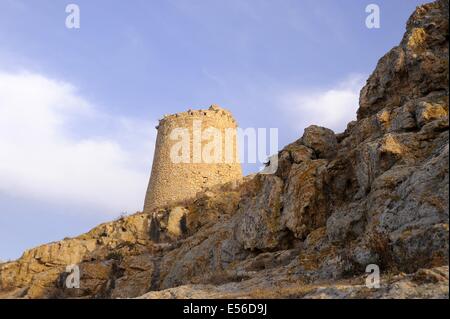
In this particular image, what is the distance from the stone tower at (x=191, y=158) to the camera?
31953 mm

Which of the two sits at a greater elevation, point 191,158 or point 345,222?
point 191,158

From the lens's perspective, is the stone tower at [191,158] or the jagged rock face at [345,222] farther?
the stone tower at [191,158]

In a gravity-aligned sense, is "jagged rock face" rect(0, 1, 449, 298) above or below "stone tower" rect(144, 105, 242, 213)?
below

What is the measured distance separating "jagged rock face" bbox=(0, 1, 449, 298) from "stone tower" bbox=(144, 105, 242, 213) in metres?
10.4

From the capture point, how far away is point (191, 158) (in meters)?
32.5

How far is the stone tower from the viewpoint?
32.0 metres

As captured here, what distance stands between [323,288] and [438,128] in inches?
241

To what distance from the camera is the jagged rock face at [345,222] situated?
910cm

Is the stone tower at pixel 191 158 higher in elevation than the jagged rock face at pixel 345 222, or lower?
higher

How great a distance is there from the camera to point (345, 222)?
1220 cm

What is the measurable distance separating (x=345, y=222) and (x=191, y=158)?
21046 millimetres

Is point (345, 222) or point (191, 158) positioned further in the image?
point (191, 158)

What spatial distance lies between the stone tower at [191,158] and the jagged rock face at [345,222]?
34.2 feet
